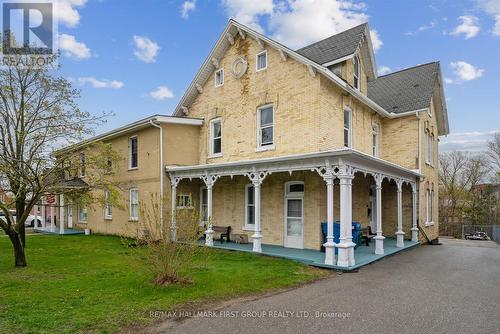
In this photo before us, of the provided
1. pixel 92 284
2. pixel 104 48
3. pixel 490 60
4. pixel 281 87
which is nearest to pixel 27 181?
pixel 92 284

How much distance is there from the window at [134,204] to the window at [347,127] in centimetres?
1021

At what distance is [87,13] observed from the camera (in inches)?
533

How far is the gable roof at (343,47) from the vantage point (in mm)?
14602

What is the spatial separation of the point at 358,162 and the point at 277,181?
4.12 m

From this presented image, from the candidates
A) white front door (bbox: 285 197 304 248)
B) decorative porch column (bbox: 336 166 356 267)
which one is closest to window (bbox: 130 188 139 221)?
white front door (bbox: 285 197 304 248)

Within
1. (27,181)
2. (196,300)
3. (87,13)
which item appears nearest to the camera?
(196,300)

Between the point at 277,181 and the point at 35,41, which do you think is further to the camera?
the point at 277,181

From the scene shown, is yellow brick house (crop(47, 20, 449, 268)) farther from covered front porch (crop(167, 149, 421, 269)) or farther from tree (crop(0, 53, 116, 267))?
tree (crop(0, 53, 116, 267))

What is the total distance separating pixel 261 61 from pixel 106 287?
10.7 m

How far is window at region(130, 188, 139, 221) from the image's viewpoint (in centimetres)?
1756

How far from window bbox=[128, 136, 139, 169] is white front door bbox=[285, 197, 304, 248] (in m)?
8.47

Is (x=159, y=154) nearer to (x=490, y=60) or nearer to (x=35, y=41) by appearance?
(x=35, y=41)

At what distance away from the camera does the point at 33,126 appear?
11.3m

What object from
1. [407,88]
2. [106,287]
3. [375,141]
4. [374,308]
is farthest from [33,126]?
[407,88]
